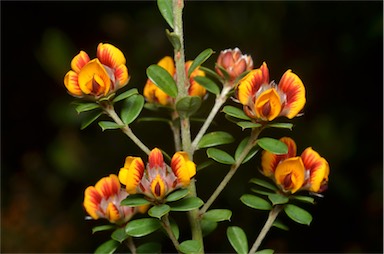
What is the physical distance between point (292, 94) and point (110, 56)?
0.32 m

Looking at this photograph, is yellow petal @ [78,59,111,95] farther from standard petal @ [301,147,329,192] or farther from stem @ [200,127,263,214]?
standard petal @ [301,147,329,192]

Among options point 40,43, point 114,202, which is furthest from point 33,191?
point 114,202

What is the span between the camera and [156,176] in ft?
3.60

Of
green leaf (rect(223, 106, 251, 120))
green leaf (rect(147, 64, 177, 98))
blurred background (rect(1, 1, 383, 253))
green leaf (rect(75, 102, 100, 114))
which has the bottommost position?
blurred background (rect(1, 1, 383, 253))

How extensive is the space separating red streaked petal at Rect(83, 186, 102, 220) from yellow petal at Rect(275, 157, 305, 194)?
12.8 inches

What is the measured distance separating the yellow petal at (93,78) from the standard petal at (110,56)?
0.04m

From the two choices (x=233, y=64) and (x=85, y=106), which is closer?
(x=85, y=106)

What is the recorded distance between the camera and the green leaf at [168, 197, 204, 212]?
1104 millimetres

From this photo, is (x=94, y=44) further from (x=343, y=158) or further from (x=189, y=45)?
(x=343, y=158)

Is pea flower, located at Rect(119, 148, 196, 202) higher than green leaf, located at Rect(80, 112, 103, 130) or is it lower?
lower

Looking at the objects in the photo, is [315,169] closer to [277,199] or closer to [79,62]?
[277,199]

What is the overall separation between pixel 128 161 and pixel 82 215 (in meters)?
1.81

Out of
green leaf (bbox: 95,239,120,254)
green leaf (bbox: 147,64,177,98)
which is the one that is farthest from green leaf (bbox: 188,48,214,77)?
green leaf (bbox: 95,239,120,254)

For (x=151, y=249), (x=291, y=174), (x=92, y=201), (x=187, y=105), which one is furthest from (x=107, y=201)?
(x=291, y=174)
